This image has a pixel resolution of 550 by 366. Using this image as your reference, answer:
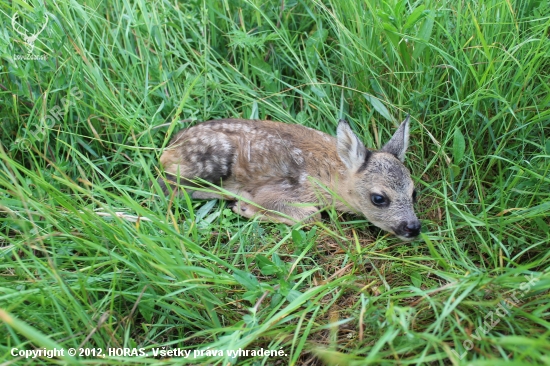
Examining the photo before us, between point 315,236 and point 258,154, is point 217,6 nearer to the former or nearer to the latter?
point 258,154

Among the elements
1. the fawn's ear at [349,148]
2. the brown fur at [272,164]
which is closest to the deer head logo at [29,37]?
the brown fur at [272,164]

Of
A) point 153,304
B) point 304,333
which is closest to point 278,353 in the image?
point 304,333

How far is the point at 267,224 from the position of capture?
3820 mm

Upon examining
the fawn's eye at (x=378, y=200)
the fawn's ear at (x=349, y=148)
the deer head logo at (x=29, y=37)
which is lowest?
the fawn's eye at (x=378, y=200)

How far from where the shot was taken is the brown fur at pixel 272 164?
3.88 m

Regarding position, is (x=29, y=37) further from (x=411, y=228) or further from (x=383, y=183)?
(x=411, y=228)

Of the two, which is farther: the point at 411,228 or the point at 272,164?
the point at 272,164

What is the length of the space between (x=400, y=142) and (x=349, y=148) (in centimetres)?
38

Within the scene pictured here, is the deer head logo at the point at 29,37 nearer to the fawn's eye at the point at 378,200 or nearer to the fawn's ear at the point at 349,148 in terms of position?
the fawn's ear at the point at 349,148

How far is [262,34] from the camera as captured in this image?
15.2 ft

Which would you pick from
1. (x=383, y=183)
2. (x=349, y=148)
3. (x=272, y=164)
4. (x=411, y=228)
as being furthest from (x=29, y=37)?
(x=411, y=228)

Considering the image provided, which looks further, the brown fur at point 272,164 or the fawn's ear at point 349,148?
the brown fur at point 272,164

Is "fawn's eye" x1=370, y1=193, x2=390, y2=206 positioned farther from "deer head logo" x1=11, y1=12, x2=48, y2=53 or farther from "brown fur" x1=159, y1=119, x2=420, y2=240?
"deer head logo" x1=11, y1=12, x2=48, y2=53

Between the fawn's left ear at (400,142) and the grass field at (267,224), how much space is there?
0.74ft
